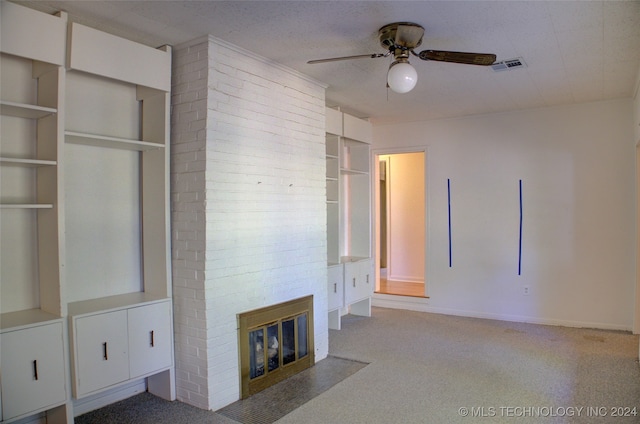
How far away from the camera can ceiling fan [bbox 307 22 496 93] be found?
8.98 ft

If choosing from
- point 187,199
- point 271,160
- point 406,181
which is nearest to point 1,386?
point 187,199

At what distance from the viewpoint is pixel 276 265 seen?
3.60 m

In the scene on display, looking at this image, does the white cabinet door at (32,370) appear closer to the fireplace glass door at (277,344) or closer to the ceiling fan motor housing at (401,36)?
the fireplace glass door at (277,344)

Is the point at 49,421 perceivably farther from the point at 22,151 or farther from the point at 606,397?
the point at 606,397

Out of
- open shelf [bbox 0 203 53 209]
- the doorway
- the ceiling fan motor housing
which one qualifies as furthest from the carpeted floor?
the doorway

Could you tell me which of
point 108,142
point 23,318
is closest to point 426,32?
point 108,142

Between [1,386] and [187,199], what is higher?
[187,199]

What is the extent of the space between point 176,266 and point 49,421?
1184 millimetres

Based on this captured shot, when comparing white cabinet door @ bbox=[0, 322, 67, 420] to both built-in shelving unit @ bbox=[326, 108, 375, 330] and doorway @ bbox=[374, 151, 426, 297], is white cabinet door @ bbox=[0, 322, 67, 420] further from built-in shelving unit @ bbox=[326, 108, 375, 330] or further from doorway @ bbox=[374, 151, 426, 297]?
doorway @ bbox=[374, 151, 426, 297]

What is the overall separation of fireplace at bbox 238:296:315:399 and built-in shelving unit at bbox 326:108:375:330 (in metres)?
0.98

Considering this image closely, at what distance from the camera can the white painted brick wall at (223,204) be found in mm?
3066

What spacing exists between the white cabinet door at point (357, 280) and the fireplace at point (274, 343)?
3.95 feet

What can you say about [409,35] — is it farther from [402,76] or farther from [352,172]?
[352,172]

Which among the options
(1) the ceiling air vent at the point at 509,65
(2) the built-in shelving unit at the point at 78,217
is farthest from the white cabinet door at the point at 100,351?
(1) the ceiling air vent at the point at 509,65
